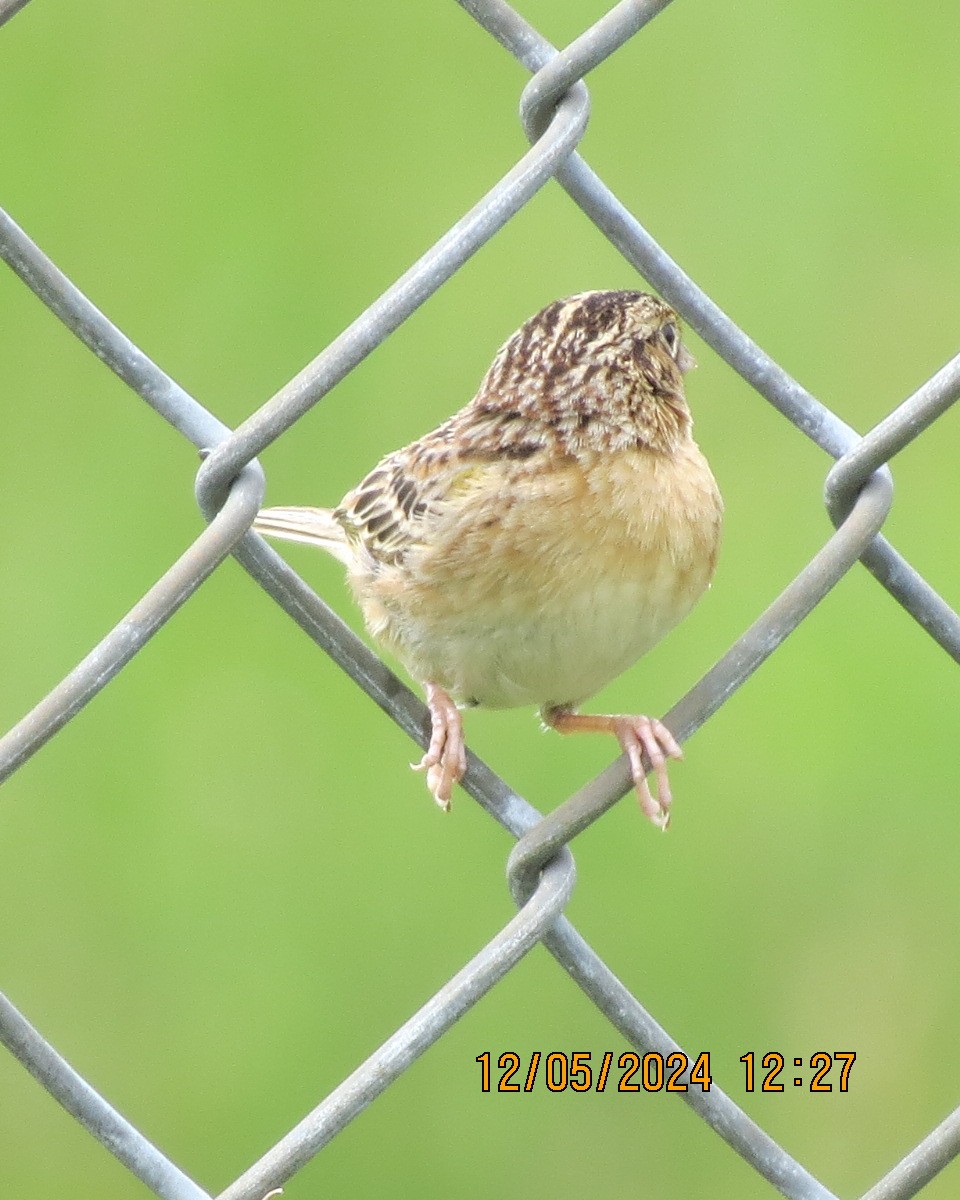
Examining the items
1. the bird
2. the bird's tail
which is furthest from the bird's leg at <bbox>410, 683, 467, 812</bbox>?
the bird's tail

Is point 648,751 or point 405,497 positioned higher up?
point 405,497

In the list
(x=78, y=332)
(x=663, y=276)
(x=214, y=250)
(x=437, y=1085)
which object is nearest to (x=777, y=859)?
(x=437, y=1085)

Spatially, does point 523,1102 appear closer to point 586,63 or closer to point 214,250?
point 214,250

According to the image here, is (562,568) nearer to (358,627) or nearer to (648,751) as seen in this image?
(648,751)
